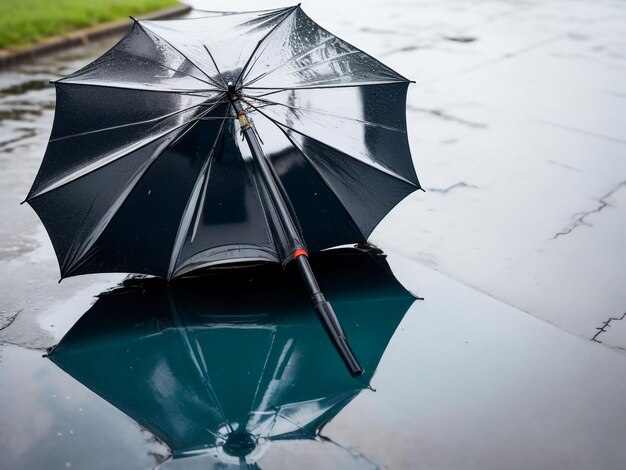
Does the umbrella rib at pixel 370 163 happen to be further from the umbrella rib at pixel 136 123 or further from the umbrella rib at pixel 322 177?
the umbrella rib at pixel 136 123

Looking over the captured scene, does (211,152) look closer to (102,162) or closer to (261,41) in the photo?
(102,162)

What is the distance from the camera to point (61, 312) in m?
4.96

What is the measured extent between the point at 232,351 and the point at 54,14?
25.9 ft

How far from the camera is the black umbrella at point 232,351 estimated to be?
13.4 ft

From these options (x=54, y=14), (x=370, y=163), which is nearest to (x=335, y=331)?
(x=370, y=163)

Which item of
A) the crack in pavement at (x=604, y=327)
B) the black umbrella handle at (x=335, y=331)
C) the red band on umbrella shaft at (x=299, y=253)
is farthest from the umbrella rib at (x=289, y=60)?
the crack in pavement at (x=604, y=327)

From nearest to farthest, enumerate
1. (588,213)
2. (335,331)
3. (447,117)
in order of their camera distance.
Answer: (335,331) < (588,213) < (447,117)

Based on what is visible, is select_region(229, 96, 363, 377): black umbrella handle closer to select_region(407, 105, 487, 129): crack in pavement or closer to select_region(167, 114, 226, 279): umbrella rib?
select_region(167, 114, 226, 279): umbrella rib

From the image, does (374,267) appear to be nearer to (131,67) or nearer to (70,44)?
(131,67)

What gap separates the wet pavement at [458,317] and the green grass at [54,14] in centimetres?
161

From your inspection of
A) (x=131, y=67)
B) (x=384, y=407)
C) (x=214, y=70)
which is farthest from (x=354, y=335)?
(x=131, y=67)

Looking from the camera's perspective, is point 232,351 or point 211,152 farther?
point 232,351

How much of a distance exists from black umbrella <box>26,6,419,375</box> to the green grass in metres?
6.21

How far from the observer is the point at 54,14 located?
35.4 ft
